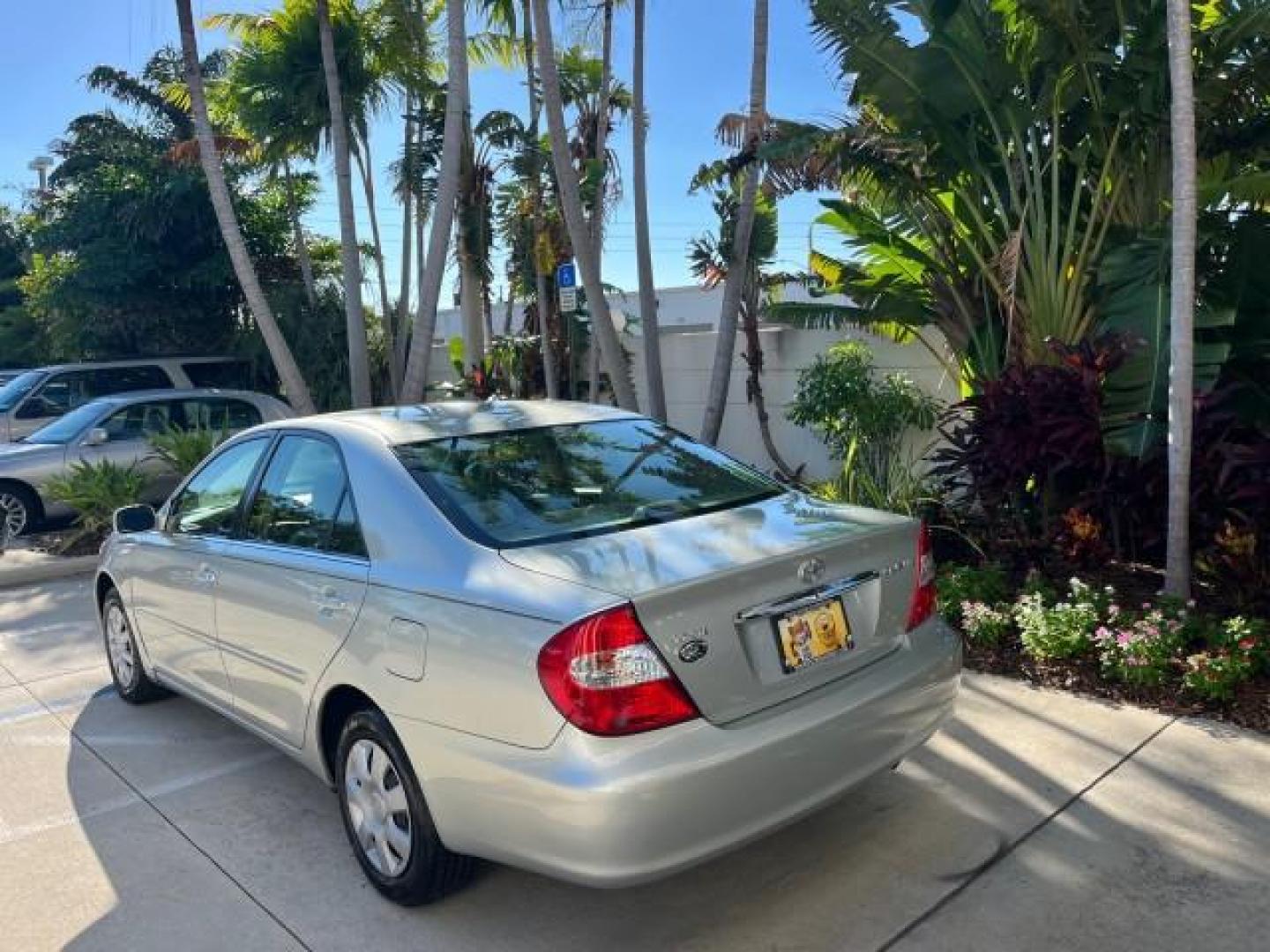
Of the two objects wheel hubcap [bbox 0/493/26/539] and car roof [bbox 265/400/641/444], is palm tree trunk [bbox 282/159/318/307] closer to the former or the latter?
wheel hubcap [bbox 0/493/26/539]

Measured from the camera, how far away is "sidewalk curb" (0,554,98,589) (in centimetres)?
851

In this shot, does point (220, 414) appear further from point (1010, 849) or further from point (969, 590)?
point (1010, 849)

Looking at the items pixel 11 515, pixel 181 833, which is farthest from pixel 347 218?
pixel 181 833

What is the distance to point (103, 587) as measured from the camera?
5.65 m

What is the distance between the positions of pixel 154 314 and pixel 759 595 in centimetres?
1519

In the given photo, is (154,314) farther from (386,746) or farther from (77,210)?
(386,746)

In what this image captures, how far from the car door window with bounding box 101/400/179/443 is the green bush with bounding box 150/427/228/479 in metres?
0.24

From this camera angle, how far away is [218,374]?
561 inches

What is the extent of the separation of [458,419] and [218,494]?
4.27 feet

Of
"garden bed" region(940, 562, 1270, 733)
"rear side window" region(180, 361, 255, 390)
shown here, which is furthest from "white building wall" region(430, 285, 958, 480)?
"rear side window" region(180, 361, 255, 390)

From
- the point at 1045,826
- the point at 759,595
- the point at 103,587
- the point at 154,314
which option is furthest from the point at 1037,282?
the point at 154,314

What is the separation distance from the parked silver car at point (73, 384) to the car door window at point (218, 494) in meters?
8.66

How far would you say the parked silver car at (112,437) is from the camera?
9.91 m

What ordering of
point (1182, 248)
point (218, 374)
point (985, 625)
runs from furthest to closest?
point (218, 374), point (985, 625), point (1182, 248)
